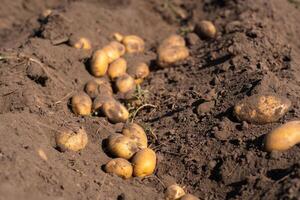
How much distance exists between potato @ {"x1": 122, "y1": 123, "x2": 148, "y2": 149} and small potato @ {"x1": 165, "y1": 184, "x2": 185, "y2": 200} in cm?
54

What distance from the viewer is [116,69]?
563 centimetres

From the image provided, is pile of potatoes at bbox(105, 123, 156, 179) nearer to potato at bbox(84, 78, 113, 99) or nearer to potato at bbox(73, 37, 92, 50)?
potato at bbox(84, 78, 113, 99)

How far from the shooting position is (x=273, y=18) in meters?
6.34

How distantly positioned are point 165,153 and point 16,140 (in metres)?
1.24

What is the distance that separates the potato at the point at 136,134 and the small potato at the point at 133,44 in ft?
5.35

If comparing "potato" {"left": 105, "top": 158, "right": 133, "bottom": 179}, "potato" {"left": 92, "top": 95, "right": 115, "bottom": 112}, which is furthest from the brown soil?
"potato" {"left": 92, "top": 95, "right": 115, "bottom": 112}

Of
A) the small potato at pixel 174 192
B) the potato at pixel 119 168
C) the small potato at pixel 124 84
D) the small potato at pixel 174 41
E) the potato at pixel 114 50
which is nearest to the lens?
the small potato at pixel 174 192

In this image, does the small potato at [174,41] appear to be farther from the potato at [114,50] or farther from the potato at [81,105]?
the potato at [81,105]

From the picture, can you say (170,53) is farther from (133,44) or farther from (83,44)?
(83,44)

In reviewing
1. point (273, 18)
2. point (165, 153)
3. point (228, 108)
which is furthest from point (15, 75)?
point (273, 18)

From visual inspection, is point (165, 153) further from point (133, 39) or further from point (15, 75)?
point (133, 39)

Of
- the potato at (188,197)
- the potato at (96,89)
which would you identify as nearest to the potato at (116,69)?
the potato at (96,89)

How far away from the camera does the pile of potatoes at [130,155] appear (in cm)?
431

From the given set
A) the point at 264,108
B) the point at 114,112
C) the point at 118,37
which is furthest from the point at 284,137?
the point at 118,37
